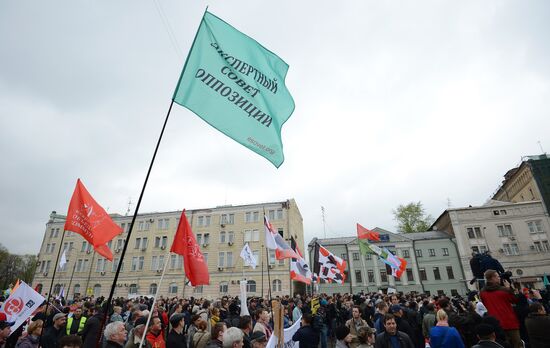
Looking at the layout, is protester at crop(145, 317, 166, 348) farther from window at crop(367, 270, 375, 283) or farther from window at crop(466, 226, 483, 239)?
window at crop(466, 226, 483, 239)

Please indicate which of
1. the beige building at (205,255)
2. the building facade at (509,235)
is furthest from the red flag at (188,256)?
the building facade at (509,235)

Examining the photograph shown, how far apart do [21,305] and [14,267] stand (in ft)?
247

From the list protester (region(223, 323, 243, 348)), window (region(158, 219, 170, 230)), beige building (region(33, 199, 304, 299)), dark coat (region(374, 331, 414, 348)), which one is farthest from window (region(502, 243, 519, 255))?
protester (region(223, 323, 243, 348))

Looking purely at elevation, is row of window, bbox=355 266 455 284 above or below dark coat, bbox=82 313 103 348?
above

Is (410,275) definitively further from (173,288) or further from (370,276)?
Answer: (173,288)

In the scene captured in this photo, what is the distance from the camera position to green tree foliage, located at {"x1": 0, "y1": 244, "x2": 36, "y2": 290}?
57.1 m

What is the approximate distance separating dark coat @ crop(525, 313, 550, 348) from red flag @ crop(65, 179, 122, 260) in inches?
407

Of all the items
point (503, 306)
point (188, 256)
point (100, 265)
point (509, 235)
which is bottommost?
point (503, 306)

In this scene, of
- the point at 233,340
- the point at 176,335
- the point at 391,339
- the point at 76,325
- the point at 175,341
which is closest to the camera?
the point at 233,340

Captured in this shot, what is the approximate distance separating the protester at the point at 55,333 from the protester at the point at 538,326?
9.44 meters

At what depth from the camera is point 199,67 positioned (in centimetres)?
461

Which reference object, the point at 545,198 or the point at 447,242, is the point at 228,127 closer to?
the point at 447,242

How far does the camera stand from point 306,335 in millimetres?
5988

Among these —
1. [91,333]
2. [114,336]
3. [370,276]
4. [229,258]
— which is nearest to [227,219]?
[229,258]
